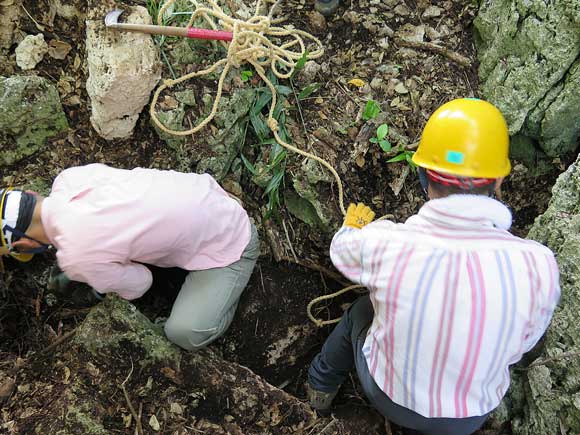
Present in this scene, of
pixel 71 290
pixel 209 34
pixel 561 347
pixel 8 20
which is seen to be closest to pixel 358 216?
pixel 561 347

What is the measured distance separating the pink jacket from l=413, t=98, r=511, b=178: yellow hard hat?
3.42 feet

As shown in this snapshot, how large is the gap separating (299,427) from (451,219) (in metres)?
1.49

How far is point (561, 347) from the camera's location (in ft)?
7.11

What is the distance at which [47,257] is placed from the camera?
2.83 m

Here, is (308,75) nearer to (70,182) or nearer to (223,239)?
(223,239)

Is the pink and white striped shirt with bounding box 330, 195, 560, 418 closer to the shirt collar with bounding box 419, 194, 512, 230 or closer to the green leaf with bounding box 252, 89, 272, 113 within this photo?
the shirt collar with bounding box 419, 194, 512, 230

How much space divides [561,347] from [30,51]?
3147 mm

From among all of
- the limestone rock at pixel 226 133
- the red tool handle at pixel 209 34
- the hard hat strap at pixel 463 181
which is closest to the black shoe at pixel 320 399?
the limestone rock at pixel 226 133

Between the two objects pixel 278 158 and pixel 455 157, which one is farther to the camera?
pixel 278 158

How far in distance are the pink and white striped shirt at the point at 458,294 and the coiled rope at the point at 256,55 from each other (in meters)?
0.98

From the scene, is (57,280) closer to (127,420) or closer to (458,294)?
(127,420)

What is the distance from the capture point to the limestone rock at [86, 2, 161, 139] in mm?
2648

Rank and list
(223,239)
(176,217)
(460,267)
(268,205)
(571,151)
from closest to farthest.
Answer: (460,267) < (176,217) < (223,239) < (571,151) < (268,205)

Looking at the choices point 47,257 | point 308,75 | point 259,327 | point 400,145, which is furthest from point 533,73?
point 47,257
